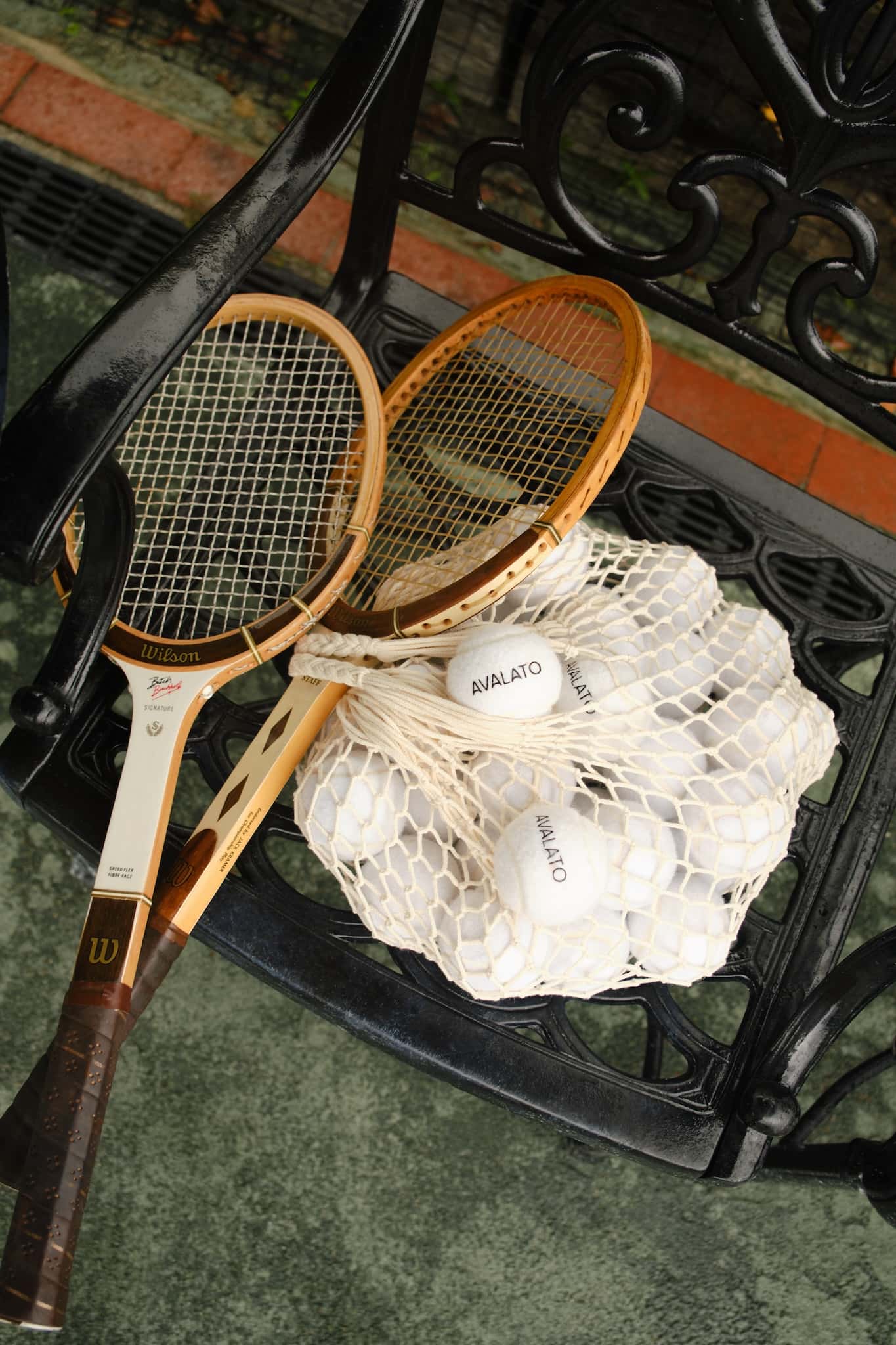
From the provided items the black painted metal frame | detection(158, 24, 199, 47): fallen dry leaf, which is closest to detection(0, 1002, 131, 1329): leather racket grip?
the black painted metal frame

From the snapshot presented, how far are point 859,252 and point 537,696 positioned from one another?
568 mm

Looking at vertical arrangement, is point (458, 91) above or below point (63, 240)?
above

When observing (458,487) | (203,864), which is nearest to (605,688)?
(458,487)

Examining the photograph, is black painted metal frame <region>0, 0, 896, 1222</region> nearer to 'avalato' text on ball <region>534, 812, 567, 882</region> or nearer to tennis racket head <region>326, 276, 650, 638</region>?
tennis racket head <region>326, 276, 650, 638</region>

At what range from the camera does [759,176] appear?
1123 millimetres

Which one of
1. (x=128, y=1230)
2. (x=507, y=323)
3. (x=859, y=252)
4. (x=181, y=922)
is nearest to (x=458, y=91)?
(x=507, y=323)

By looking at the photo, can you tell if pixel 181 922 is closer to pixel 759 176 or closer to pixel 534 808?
pixel 534 808

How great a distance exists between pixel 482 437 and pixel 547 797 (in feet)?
1.42

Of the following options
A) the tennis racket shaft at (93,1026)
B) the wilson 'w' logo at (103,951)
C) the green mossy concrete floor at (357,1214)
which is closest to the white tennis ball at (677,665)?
the tennis racket shaft at (93,1026)

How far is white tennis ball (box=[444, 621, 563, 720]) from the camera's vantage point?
3.32ft

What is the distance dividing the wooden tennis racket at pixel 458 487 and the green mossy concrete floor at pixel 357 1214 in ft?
2.15

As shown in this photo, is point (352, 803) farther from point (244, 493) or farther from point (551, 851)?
point (244, 493)

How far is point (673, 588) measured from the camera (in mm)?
1146

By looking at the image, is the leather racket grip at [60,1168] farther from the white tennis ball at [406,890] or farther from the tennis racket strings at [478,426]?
the tennis racket strings at [478,426]
